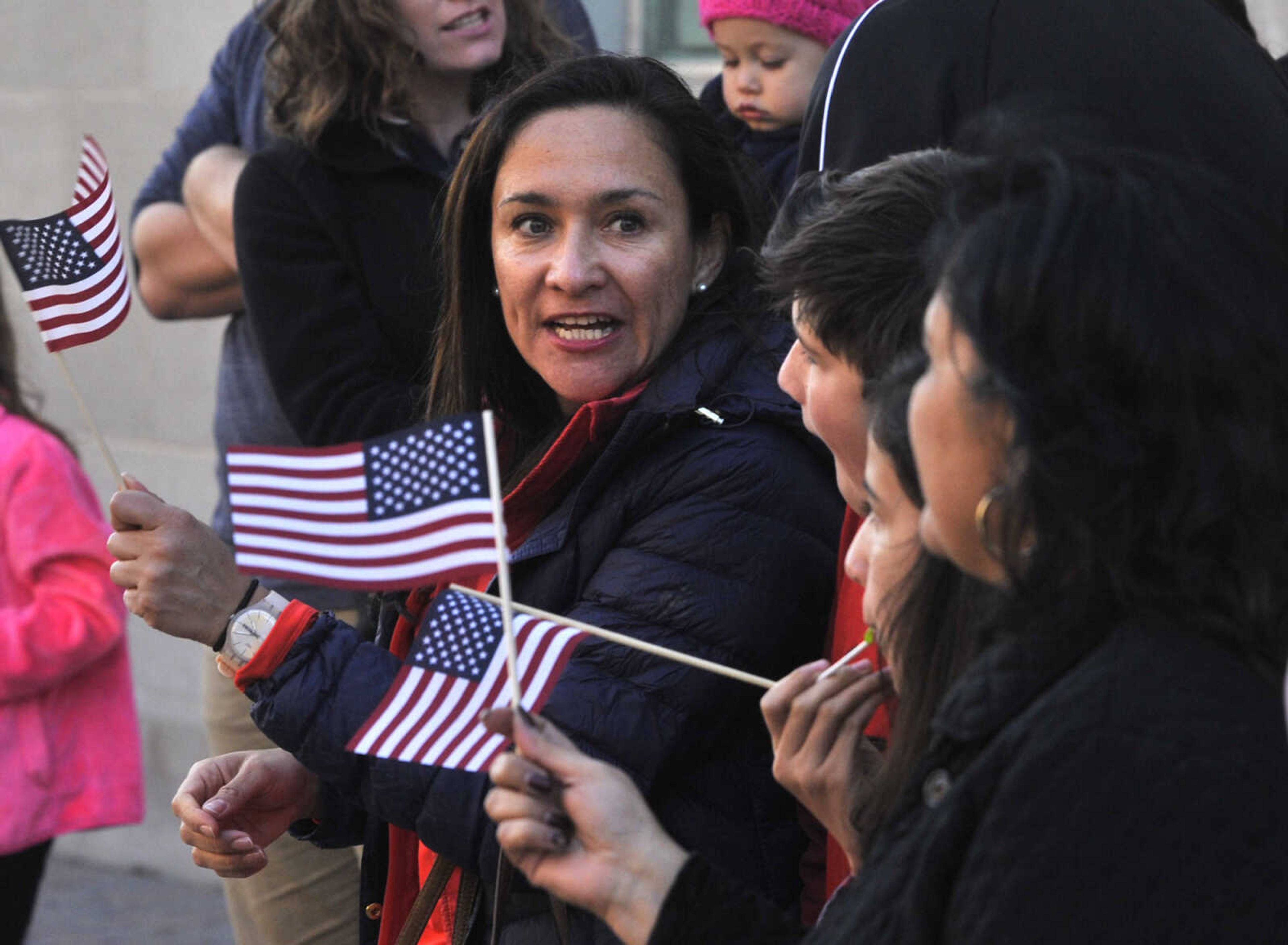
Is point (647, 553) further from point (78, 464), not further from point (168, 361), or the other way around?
point (168, 361)

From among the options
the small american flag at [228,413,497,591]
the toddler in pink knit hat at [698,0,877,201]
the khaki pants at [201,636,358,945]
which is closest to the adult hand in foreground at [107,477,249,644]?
the small american flag at [228,413,497,591]

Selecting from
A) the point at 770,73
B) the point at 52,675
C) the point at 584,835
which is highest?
the point at 584,835

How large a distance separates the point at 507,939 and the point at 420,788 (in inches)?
8.9

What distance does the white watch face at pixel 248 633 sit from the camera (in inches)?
96.0

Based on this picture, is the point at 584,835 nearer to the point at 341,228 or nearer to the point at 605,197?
the point at 605,197

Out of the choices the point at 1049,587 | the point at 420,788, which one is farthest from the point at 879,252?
the point at 420,788

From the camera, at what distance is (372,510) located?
6.59 ft

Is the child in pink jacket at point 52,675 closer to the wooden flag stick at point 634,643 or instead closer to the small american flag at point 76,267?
the small american flag at point 76,267

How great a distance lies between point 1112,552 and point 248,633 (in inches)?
54.2

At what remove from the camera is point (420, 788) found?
233 cm

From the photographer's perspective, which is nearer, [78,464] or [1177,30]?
[1177,30]

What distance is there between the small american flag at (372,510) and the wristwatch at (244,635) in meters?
0.41

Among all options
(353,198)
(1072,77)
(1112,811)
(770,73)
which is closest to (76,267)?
(353,198)

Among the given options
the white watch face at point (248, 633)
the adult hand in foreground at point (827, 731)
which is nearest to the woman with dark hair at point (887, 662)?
the adult hand in foreground at point (827, 731)
